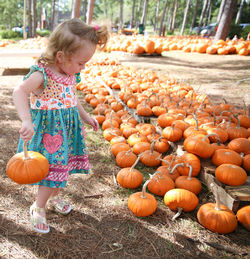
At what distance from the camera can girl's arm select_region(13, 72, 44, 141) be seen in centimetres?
155

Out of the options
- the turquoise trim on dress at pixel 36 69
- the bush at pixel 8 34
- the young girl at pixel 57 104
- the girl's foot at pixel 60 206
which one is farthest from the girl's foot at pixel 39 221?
the bush at pixel 8 34

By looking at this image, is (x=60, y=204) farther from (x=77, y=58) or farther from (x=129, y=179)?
(x=77, y=58)

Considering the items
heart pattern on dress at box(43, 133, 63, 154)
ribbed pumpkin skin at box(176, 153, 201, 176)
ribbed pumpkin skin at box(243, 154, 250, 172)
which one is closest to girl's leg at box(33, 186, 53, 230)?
heart pattern on dress at box(43, 133, 63, 154)

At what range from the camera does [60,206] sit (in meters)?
2.19

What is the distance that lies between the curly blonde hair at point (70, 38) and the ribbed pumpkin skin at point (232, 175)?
170cm

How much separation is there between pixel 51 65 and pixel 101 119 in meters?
2.37

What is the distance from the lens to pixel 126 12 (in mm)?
75125

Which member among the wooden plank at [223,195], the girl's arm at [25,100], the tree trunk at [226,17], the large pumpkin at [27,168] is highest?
the tree trunk at [226,17]

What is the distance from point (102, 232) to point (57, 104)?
1.14 m

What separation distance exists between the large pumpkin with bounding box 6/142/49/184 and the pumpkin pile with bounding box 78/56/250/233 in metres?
0.88

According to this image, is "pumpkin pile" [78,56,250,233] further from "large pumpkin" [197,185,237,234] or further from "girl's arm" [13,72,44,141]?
"girl's arm" [13,72,44,141]

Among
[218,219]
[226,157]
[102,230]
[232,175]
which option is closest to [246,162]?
[226,157]

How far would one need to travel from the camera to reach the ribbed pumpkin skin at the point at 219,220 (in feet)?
6.46

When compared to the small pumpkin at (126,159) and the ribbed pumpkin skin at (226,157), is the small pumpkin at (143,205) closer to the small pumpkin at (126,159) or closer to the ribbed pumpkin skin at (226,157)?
the small pumpkin at (126,159)
